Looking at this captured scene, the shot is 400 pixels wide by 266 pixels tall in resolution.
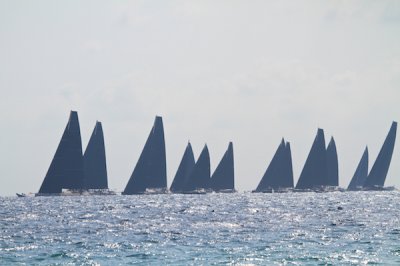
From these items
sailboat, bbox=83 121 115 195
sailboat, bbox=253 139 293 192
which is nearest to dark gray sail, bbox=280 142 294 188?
sailboat, bbox=253 139 293 192

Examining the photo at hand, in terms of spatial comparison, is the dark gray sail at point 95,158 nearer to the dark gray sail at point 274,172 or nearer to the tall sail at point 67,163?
the tall sail at point 67,163

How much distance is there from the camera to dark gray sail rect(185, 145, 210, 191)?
17712 cm

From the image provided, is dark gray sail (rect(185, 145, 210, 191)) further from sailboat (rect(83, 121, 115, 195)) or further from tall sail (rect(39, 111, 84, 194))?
tall sail (rect(39, 111, 84, 194))

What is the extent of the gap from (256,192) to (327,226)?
124 meters

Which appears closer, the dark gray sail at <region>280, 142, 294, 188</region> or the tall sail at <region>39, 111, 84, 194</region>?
the tall sail at <region>39, 111, 84, 194</region>

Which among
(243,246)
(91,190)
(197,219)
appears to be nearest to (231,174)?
(91,190)

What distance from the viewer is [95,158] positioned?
154m

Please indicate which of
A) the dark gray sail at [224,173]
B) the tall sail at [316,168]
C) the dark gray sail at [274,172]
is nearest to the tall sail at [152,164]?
the dark gray sail at [224,173]

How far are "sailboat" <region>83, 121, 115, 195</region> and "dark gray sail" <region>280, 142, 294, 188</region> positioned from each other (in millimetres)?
50168

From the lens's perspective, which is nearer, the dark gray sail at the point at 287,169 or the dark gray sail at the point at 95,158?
the dark gray sail at the point at 95,158

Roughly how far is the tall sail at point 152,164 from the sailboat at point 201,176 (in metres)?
13.1

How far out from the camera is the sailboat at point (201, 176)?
177 meters

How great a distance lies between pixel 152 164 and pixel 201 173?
16.6m

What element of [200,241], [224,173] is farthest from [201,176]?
[200,241]
